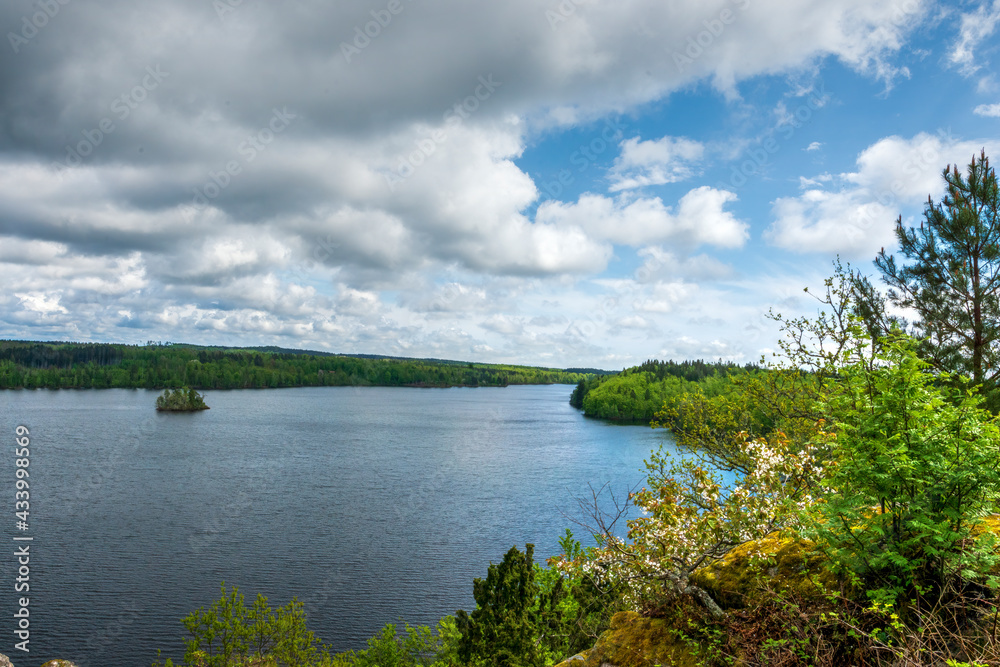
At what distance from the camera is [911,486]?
4133mm

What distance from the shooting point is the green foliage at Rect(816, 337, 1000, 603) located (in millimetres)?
3879

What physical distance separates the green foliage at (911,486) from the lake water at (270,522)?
20.8 meters

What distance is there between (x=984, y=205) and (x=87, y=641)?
99.6 ft

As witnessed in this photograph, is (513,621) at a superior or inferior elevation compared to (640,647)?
inferior

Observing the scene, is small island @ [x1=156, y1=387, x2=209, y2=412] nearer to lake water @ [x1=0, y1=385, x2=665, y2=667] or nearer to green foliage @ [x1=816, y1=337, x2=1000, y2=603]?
lake water @ [x1=0, y1=385, x2=665, y2=667]

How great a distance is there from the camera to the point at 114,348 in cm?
18862

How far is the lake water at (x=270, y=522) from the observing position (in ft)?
74.2

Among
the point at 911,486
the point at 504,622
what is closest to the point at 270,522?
the point at 504,622

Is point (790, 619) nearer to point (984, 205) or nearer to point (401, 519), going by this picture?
point (984, 205)

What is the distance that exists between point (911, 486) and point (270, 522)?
1376 inches

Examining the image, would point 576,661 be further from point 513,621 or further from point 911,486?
point 513,621

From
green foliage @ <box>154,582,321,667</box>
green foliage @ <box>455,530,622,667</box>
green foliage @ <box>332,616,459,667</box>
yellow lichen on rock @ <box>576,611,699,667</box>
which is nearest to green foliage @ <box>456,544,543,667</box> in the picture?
green foliage @ <box>455,530,622,667</box>

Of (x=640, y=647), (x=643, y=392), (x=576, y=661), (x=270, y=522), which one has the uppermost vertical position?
(x=640, y=647)

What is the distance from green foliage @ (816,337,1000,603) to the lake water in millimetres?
20805
